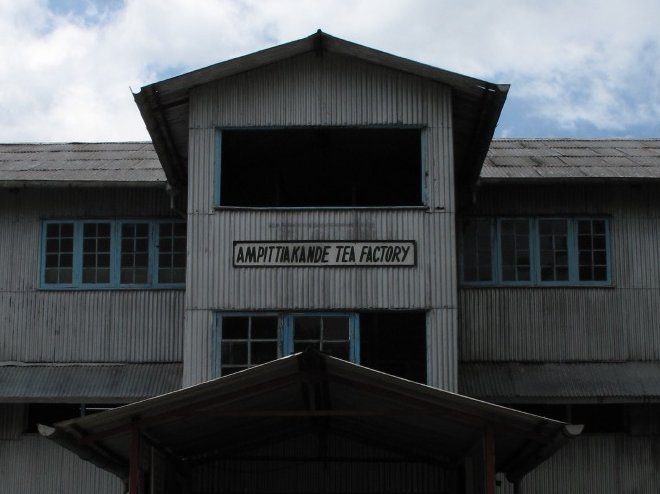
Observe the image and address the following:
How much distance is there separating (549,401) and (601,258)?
2926 millimetres

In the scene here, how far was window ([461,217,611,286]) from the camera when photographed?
1906cm

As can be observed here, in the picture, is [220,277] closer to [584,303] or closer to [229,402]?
[229,402]

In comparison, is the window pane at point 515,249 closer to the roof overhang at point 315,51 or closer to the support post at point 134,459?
the roof overhang at point 315,51

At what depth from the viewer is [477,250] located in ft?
63.2

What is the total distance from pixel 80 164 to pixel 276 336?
5.96 m

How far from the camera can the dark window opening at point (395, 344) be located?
2027 centimetres

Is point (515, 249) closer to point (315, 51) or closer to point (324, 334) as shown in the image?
point (324, 334)

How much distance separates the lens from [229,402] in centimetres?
1338

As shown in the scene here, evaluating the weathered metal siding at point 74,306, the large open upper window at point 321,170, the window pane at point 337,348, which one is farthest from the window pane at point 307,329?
the large open upper window at point 321,170

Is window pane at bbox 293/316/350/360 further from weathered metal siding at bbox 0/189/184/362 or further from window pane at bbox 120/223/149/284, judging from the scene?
window pane at bbox 120/223/149/284

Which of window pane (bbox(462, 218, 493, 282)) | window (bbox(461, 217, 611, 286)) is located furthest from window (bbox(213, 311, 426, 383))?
window (bbox(461, 217, 611, 286))

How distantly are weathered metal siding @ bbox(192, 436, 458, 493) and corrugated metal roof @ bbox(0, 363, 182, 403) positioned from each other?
5.51 ft

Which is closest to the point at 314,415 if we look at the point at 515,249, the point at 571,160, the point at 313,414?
the point at 313,414

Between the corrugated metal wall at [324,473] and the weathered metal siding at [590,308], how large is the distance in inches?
86.0
